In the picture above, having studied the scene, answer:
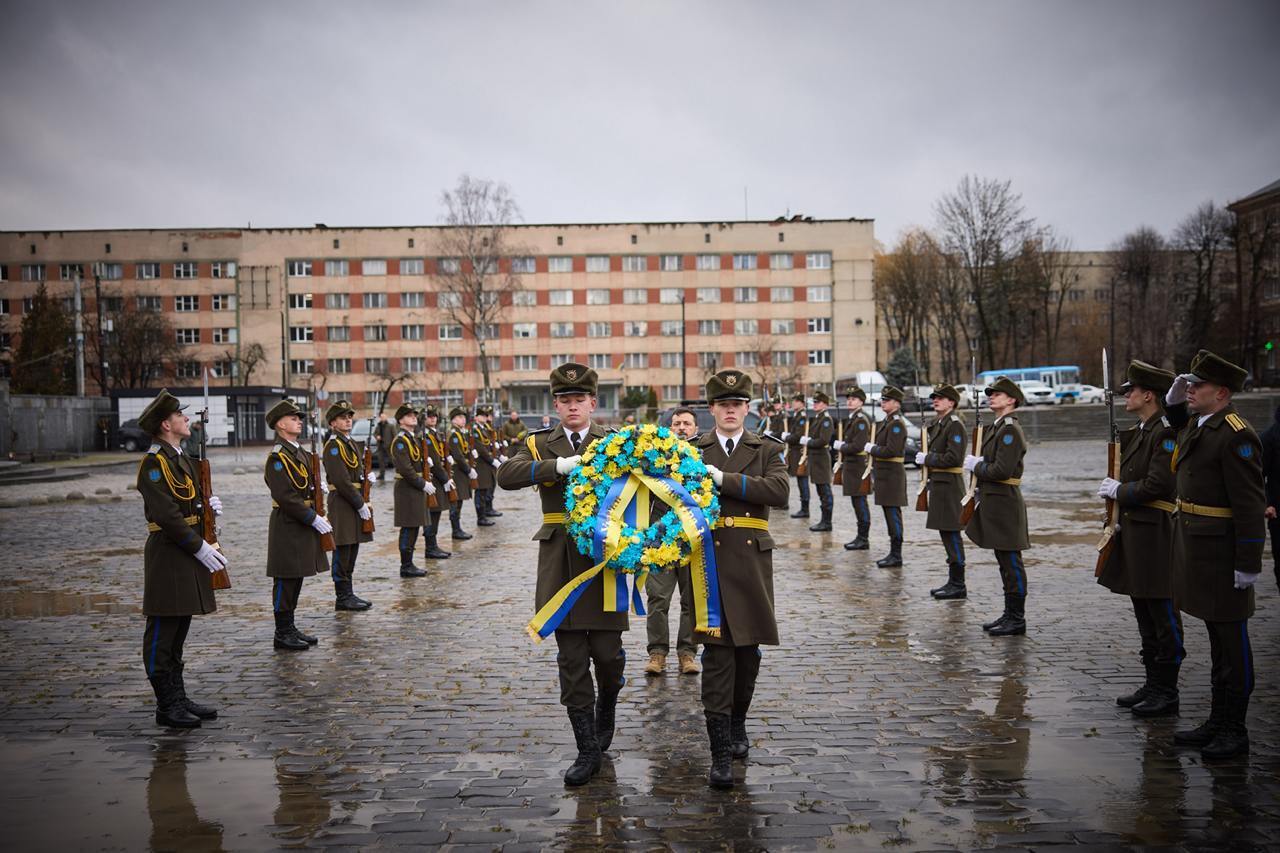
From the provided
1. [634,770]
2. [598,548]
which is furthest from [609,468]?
[634,770]

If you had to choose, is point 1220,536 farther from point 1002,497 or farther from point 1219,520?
point 1002,497

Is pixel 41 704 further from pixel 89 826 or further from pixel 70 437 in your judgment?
pixel 70 437

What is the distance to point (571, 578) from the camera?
204 inches

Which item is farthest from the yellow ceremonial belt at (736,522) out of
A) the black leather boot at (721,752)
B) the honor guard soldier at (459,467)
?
the honor guard soldier at (459,467)

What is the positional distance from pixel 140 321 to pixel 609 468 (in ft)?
227

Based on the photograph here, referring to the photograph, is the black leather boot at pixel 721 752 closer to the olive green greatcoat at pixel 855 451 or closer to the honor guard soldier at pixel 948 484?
the honor guard soldier at pixel 948 484

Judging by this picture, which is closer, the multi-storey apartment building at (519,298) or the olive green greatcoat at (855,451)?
the olive green greatcoat at (855,451)

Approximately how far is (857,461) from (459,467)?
707 cm

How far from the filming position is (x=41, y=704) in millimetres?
6426

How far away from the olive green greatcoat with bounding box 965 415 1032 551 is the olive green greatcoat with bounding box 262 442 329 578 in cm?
597

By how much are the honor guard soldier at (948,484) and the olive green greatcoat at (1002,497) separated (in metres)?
1.32

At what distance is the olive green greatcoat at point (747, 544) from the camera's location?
503 cm

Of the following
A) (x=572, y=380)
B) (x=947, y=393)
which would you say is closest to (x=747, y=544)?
(x=572, y=380)

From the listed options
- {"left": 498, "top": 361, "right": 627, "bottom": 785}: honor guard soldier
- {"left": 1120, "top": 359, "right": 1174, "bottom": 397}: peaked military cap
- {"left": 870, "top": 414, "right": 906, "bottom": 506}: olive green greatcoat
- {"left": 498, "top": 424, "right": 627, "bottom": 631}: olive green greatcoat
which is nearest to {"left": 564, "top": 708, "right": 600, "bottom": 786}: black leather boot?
{"left": 498, "top": 361, "right": 627, "bottom": 785}: honor guard soldier
